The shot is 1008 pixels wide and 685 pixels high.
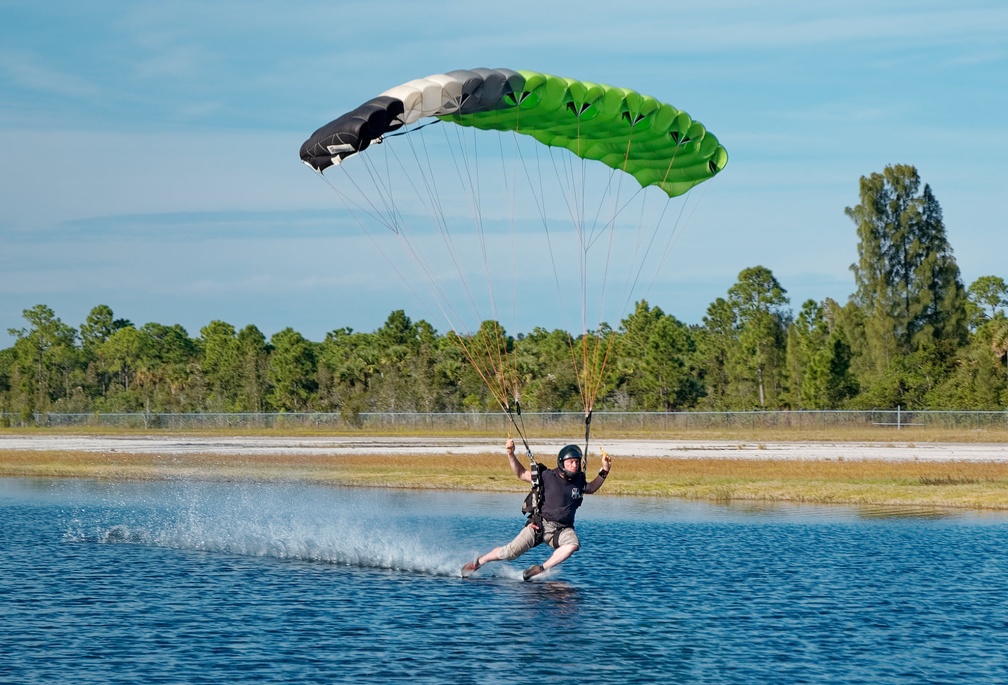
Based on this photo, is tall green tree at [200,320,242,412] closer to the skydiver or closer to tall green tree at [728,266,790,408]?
tall green tree at [728,266,790,408]

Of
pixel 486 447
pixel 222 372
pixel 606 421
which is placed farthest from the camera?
pixel 222 372

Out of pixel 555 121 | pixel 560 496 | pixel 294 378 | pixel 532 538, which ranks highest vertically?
pixel 555 121

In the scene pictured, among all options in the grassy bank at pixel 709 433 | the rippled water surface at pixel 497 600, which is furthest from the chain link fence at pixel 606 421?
the rippled water surface at pixel 497 600

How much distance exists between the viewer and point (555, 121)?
24.4 metres

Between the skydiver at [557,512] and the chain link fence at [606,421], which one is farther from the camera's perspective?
the chain link fence at [606,421]

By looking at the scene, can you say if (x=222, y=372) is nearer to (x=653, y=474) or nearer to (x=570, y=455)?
(x=653, y=474)

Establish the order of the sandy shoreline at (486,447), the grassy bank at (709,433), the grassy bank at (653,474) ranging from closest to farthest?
the grassy bank at (653,474) → the sandy shoreline at (486,447) → the grassy bank at (709,433)

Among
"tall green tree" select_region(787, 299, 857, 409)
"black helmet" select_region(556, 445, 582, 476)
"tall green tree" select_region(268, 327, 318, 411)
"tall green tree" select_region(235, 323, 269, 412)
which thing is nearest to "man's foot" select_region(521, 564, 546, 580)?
"black helmet" select_region(556, 445, 582, 476)

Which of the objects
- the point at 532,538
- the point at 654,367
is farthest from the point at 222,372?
the point at 532,538

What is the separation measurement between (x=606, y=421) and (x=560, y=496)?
202ft

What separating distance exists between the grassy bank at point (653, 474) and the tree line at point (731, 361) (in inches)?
1291

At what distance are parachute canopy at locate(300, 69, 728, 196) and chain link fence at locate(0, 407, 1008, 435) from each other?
46.3 metres

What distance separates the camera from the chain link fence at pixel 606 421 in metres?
74.4

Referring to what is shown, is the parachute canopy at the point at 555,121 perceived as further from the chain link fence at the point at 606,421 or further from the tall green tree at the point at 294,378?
the tall green tree at the point at 294,378
